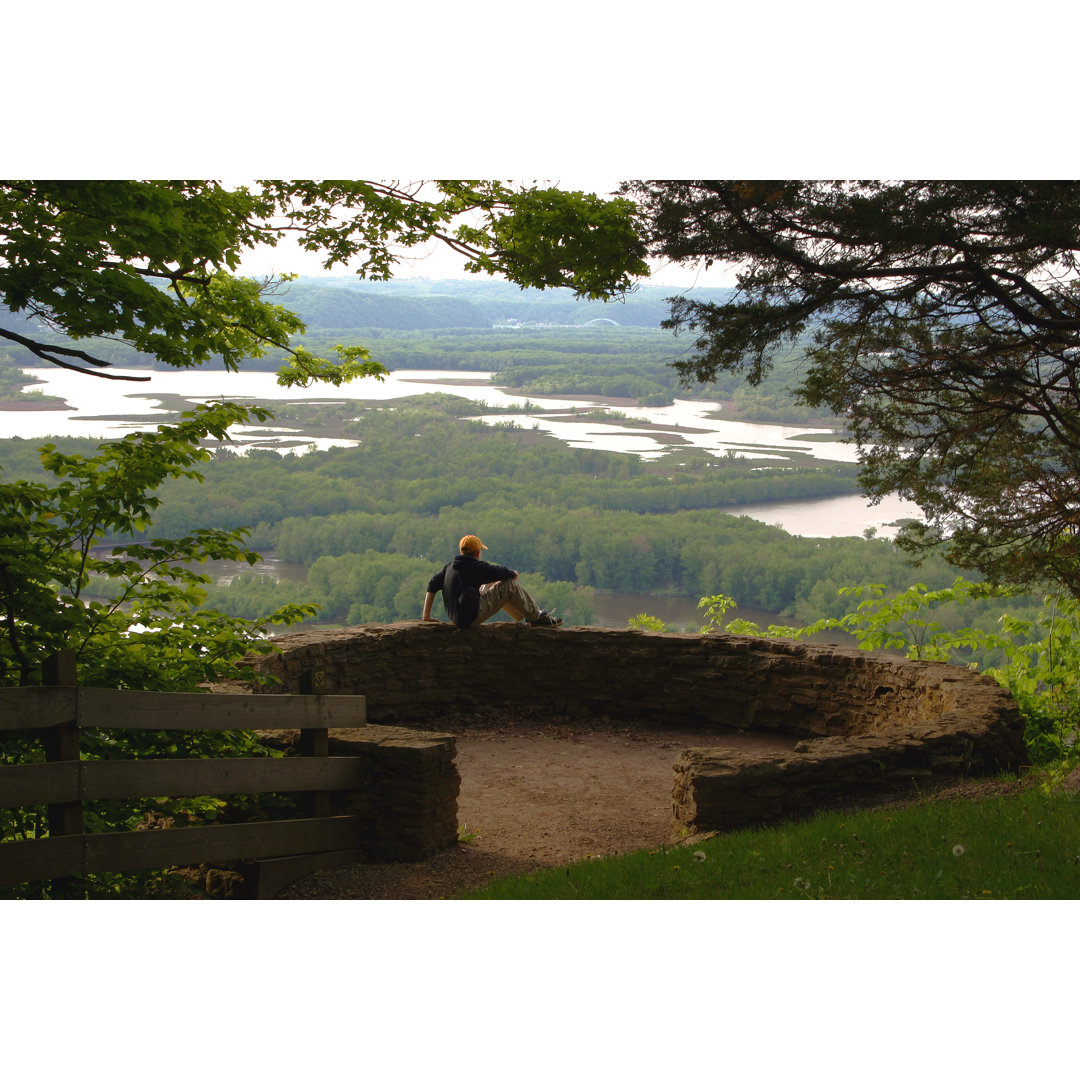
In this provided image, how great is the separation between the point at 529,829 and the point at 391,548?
13804 mm

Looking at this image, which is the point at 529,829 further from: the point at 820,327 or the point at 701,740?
the point at 820,327

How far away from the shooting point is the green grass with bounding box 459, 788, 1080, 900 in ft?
13.6

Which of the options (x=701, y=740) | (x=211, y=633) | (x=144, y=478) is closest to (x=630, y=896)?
(x=211, y=633)

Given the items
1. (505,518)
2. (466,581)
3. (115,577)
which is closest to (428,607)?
(466,581)

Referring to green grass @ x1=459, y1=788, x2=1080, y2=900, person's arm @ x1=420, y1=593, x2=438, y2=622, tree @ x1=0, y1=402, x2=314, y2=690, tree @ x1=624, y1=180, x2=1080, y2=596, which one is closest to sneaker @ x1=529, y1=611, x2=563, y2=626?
person's arm @ x1=420, y1=593, x2=438, y2=622

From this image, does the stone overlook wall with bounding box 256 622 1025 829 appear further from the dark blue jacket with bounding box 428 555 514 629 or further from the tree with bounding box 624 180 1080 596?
the tree with bounding box 624 180 1080 596

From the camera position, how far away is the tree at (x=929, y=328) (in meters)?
6.57

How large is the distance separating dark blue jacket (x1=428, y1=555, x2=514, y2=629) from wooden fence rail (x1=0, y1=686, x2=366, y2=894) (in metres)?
2.94

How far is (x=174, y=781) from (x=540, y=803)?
3.12 meters

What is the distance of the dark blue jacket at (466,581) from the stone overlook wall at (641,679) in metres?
0.19

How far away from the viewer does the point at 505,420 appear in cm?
2041

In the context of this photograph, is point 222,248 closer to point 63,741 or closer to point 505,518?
point 63,741

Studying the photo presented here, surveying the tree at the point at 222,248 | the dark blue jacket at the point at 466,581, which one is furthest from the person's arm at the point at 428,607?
the tree at the point at 222,248

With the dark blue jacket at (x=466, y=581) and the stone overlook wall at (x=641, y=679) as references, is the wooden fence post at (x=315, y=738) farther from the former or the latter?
the dark blue jacket at (x=466, y=581)
